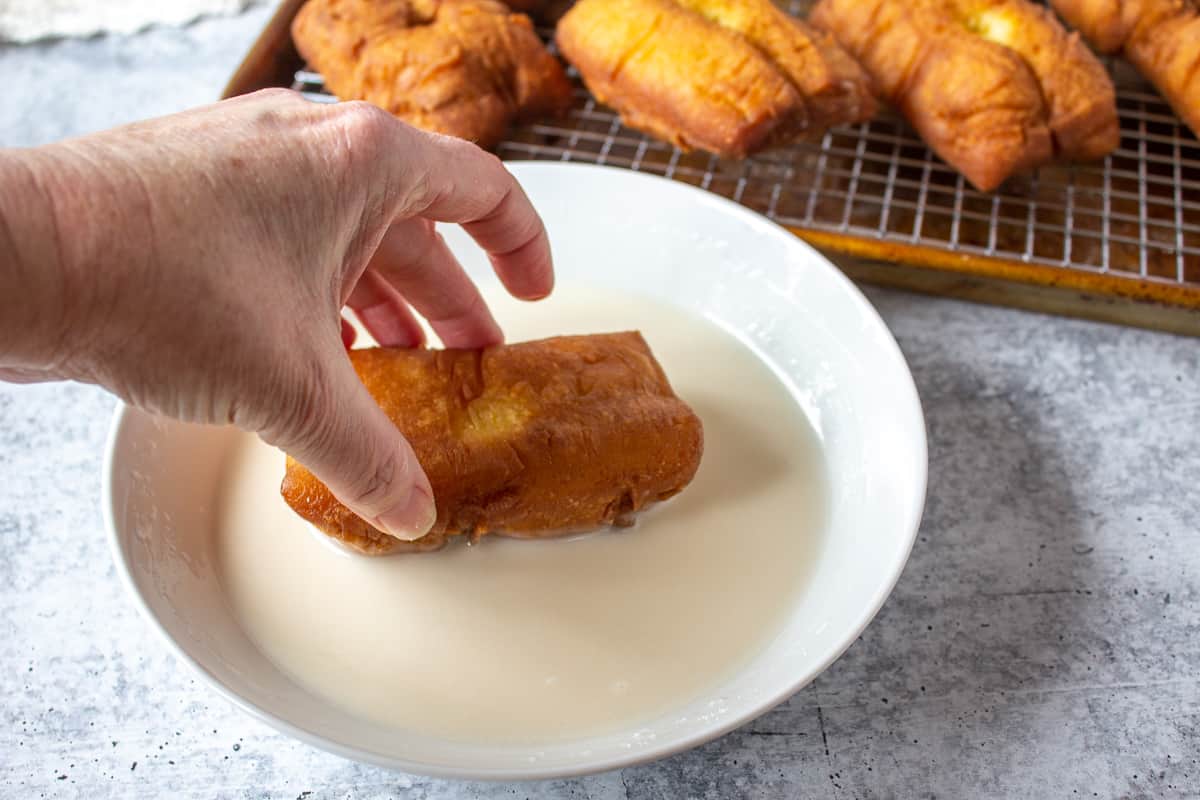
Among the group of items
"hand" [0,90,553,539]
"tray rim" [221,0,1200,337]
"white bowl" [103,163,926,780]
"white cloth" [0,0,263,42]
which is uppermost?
"hand" [0,90,553,539]

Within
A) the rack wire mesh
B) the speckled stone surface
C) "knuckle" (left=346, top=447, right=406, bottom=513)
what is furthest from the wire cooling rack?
"knuckle" (left=346, top=447, right=406, bottom=513)

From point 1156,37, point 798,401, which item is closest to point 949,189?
point 1156,37

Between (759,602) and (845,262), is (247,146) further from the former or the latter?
(845,262)

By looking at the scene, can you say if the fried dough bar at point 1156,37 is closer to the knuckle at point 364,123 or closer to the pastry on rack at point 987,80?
the pastry on rack at point 987,80

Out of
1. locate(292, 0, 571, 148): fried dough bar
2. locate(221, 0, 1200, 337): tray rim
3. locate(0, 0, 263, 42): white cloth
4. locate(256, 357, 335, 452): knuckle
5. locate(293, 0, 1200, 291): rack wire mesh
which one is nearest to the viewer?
locate(256, 357, 335, 452): knuckle

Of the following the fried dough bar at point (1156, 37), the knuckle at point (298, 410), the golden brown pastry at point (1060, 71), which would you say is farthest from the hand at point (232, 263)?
the fried dough bar at point (1156, 37)

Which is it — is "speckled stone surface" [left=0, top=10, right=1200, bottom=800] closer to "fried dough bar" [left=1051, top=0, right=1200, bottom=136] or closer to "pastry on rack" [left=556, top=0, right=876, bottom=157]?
"pastry on rack" [left=556, top=0, right=876, bottom=157]
